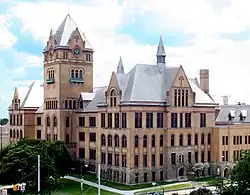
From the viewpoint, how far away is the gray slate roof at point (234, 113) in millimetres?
118250

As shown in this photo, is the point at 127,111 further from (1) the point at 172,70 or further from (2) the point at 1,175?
(2) the point at 1,175

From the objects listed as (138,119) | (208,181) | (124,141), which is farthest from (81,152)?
(208,181)

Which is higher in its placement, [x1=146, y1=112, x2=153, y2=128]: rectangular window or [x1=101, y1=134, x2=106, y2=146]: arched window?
[x1=146, y1=112, x2=153, y2=128]: rectangular window

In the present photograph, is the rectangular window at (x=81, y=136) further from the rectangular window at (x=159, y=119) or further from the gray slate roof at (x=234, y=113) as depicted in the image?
the gray slate roof at (x=234, y=113)

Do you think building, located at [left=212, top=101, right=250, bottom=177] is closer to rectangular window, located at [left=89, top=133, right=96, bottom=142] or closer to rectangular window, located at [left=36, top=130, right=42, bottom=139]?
rectangular window, located at [left=89, top=133, right=96, bottom=142]

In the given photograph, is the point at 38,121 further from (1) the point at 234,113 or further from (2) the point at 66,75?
(1) the point at 234,113

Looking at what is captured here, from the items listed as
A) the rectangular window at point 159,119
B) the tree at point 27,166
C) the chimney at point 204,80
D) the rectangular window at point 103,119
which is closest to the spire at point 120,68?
the chimney at point 204,80

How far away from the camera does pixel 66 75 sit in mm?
115625

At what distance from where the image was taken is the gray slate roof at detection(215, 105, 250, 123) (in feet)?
388

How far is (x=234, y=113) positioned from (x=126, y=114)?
34734 mm

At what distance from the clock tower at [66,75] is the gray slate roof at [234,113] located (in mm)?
32016

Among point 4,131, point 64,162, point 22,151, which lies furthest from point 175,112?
point 4,131

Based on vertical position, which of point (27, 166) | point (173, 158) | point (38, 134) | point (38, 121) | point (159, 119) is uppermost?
point (159, 119)

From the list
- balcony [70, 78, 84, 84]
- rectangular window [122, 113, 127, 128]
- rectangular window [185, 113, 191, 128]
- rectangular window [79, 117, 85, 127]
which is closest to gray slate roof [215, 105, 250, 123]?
rectangular window [185, 113, 191, 128]
